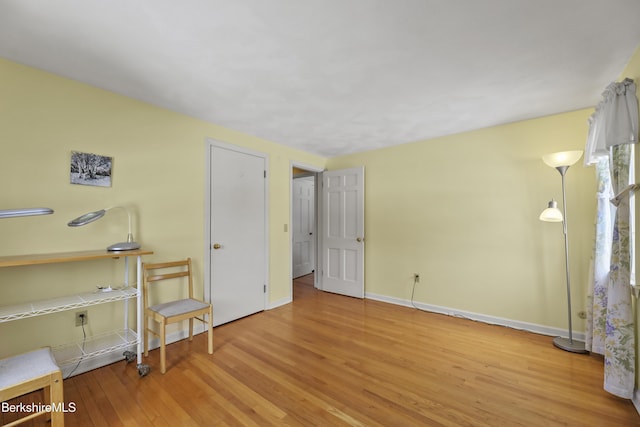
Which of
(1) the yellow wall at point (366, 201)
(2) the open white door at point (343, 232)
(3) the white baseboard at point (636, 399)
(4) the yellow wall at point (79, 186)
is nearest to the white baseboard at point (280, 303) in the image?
(1) the yellow wall at point (366, 201)

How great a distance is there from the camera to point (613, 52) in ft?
5.78

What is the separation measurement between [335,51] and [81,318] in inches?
112

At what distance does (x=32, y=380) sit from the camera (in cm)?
137

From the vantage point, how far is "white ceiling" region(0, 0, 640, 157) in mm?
1415

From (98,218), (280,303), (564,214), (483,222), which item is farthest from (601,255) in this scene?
(98,218)

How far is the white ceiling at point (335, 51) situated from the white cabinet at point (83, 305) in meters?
1.37

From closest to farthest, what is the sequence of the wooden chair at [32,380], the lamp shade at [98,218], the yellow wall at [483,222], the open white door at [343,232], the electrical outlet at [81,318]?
the wooden chair at [32,380]
the lamp shade at [98,218]
the electrical outlet at [81,318]
the yellow wall at [483,222]
the open white door at [343,232]

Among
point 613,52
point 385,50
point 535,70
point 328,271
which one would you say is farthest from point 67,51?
point 328,271

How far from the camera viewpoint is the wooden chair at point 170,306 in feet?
7.40

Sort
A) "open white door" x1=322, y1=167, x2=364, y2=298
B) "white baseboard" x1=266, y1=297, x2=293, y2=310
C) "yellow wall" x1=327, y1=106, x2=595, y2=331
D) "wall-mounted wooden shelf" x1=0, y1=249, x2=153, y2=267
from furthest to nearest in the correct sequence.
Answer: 1. "open white door" x1=322, y1=167, x2=364, y2=298
2. "white baseboard" x1=266, y1=297, x2=293, y2=310
3. "yellow wall" x1=327, y1=106, x2=595, y2=331
4. "wall-mounted wooden shelf" x1=0, y1=249, x2=153, y2=267

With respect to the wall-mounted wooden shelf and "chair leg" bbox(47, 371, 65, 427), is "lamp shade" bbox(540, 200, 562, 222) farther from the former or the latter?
"chair leg" bbox(47, 371, 65, 427)

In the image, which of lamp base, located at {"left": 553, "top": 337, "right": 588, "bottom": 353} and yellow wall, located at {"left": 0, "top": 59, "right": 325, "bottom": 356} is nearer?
yellow wall, located at {"left": 0, "top": 59, "right": 325, "bottom": 356}

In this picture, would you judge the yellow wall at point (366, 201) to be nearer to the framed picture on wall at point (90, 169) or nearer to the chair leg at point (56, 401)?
the framed picture on wall at point (90, 169)

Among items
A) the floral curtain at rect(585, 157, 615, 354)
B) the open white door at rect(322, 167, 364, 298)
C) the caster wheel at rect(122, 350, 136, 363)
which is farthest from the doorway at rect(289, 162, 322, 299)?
the floral curtain at rect(585, 157, 615, 354)
